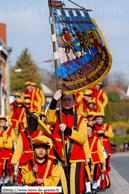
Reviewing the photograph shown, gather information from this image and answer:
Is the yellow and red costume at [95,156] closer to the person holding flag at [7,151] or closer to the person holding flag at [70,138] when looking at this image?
the person holding flag at [7,151]

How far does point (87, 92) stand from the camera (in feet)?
50.9

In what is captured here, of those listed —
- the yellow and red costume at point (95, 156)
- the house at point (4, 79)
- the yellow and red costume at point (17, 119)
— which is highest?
the house at point (4, 79)

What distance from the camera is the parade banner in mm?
7156

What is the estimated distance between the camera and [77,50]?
740 cm

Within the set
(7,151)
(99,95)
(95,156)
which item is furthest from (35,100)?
(95,156)

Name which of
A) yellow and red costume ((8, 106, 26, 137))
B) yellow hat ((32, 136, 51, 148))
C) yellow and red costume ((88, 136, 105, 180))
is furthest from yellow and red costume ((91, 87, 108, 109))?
yellow hat ((32, 136, 51, 148))

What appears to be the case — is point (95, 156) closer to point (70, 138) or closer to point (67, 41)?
point (70, 138)

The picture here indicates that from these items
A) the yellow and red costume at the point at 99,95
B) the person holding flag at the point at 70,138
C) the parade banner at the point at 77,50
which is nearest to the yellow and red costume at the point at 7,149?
the yellow and red costume at the point at 99,95

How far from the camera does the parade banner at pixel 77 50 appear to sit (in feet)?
23.5

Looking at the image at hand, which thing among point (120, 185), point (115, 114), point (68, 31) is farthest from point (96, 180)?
point (115, 114)

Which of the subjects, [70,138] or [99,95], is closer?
[70,138]

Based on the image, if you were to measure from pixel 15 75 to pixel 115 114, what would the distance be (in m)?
28.1

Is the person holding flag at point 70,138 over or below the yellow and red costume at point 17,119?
below

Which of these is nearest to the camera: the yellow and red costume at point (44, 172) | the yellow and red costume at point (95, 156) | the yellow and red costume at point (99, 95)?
the yellow and red costume at point (44, 172)
